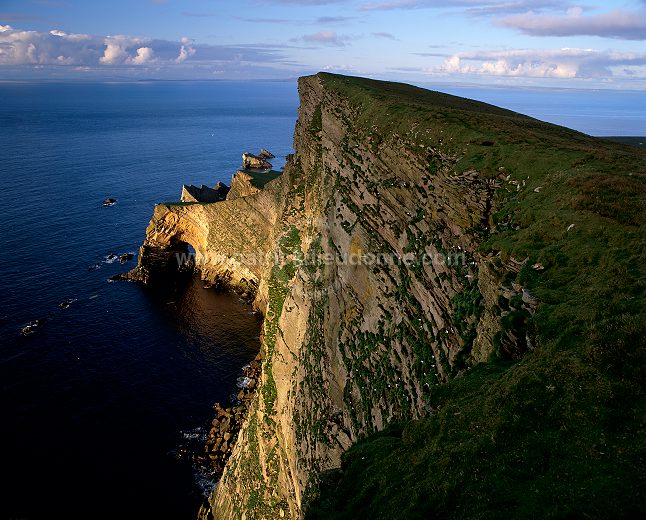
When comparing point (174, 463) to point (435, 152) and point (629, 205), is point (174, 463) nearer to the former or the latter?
point (435, 152)

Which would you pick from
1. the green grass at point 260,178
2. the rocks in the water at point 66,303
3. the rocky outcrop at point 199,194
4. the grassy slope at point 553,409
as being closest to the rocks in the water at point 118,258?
the rocks in the water at point 66,303

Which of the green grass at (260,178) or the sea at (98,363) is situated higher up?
the green grass at (260,178)

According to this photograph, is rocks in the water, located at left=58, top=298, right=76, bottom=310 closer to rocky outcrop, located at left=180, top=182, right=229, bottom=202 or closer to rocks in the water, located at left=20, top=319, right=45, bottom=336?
rocks in the water, located at left=20, top=319, right=45, bottom=336

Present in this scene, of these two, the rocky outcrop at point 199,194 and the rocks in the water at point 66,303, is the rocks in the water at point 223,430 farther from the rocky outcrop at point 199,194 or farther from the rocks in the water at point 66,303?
the rocky outcrop at point 199,194

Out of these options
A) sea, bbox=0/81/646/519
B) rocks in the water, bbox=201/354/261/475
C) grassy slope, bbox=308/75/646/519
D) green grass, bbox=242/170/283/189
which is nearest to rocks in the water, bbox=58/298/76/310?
sea, bbox=0/81/646/519

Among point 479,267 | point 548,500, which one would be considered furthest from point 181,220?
point 548,500

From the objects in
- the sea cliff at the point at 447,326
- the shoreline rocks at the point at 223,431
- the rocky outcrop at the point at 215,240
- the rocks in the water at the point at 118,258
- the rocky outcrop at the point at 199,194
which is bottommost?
the shoreline rocks at the point at 223,431

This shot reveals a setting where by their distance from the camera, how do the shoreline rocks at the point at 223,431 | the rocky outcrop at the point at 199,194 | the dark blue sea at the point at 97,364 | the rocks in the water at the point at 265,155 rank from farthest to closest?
the rocks in the water at the point at 265,155 < the rocky outcrop at the point at 199,194 < the shoreline rocks at the point at 223,431 < the dark blue sea at the point at 97,364
